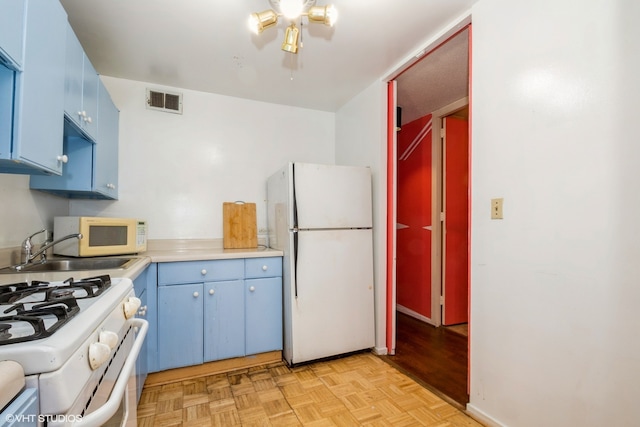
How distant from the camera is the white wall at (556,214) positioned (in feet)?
3.54

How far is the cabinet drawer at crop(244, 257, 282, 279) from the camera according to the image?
223 cm

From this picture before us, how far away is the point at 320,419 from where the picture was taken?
1.64m

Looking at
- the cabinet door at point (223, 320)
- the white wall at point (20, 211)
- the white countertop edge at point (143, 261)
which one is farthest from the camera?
the cabinet door at point (223, 320)

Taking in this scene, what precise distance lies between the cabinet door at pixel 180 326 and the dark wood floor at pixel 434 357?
4.90 feet

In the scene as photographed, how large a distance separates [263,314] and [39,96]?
5.90 ft

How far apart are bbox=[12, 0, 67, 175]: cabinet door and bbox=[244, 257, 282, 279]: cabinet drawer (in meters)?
1.28

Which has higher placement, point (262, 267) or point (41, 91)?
point (41, 91)

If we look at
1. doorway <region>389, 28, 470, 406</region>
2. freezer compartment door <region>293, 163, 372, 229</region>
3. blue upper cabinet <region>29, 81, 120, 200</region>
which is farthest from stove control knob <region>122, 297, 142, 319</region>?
doorway <region>389, 28, 470, 406</region>

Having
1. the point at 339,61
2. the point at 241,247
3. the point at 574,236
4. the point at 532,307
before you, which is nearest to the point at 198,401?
the point at 241,247

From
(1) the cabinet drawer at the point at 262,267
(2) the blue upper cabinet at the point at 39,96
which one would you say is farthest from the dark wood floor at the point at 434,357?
(2) the blue upper cabinet at the point at 39,96

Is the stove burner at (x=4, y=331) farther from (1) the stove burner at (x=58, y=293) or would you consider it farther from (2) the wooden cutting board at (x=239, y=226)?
(2) the wooden cutting board at (x=239, y=226)

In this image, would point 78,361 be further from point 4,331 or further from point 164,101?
point 164,101

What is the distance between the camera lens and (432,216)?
3.20 m

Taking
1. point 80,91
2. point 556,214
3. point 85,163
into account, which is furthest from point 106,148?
point 556,214
